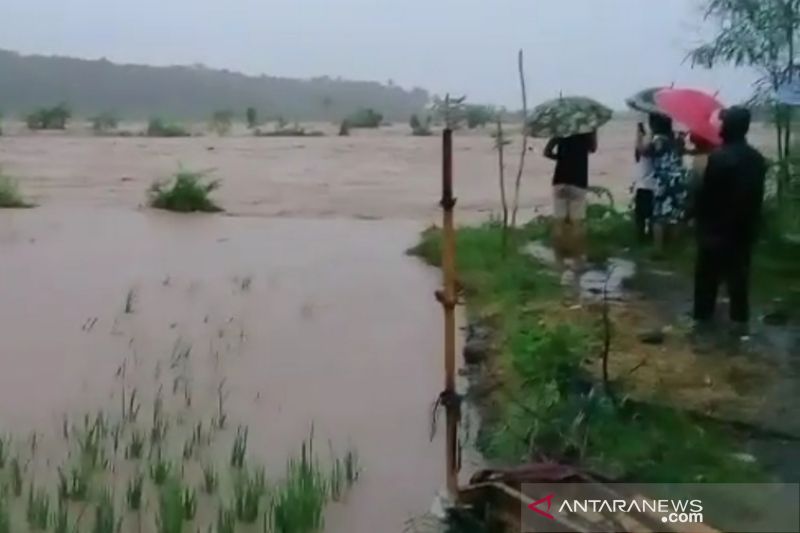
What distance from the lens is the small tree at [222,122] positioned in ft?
34.5

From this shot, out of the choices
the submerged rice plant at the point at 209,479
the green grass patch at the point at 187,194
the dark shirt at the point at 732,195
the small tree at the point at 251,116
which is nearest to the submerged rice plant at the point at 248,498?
the submerged rice plant at the point at 209,479

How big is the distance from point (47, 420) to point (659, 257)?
4193 mm

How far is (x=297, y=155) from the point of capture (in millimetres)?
11984

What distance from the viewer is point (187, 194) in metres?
12.3

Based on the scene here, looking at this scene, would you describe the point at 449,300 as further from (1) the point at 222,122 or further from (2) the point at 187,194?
(2) the point at 187,194

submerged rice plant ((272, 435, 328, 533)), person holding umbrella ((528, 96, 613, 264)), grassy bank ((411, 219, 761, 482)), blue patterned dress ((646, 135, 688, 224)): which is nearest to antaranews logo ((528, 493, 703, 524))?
grassy bank ((411, 219, 761, 482))

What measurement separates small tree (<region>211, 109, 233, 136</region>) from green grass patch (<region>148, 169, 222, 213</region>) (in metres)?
1.15

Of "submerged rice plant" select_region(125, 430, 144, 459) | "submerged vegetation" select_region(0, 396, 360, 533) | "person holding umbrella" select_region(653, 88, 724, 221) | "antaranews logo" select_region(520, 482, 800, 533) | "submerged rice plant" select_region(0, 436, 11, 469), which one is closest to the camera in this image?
"antaranews logo" select_region(520, 482, 800, 533)

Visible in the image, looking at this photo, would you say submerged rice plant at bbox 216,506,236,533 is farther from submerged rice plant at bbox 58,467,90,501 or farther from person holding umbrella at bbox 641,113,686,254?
person holding umbrella at bbox 641,113,686,254

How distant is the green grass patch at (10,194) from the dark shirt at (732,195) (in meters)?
7.75

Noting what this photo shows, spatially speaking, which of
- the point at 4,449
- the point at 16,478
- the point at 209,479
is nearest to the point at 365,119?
the point at 4,449

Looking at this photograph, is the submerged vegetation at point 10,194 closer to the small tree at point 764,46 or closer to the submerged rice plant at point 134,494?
the small tree at point 764,46

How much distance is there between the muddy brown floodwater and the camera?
5816mm

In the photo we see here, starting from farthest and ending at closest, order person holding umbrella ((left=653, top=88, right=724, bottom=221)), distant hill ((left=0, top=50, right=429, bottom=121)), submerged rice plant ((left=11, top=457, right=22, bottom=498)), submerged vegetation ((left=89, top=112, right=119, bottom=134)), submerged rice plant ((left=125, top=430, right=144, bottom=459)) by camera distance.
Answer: submerged vegetation ((left=89, top=112, right=119, bottom=134)) < distant hill ((left=0, top=50, right=429, bottom=121)) < person holding umbrella ((left=653, top=88, right=724, bottom=221)) < submerged rice plant ((left=125, top=430, right=144, bottom=459)) < submerged rice plant ((left=11, top=457, right=22, bottom=498))
